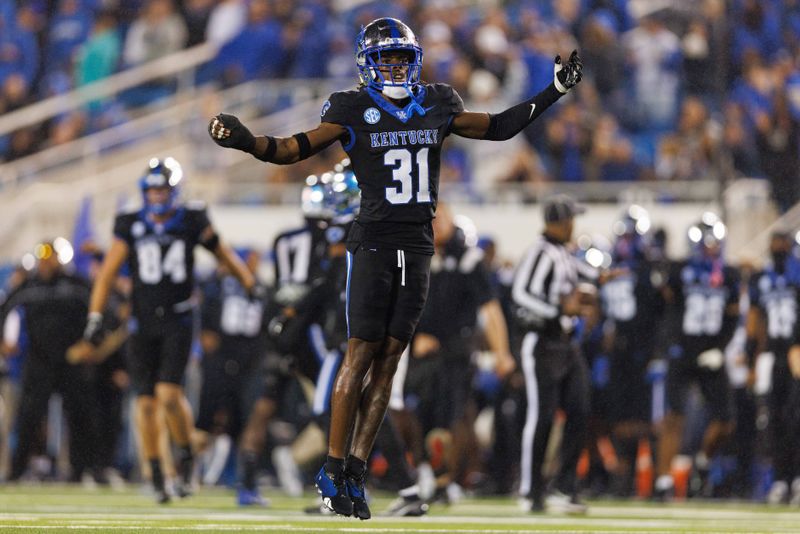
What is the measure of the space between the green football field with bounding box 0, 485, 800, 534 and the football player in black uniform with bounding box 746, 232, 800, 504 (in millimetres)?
754

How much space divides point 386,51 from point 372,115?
29 cm

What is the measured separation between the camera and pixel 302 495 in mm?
13203

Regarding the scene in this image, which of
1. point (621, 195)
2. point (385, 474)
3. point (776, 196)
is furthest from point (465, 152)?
point (385, 474)

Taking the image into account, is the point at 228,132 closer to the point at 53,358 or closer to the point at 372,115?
the point at 372,115

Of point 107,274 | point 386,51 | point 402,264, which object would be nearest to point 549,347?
point 107,274

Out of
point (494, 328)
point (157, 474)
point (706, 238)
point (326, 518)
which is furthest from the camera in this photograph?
point (706, 238)

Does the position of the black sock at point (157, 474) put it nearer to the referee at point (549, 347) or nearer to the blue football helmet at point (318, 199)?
the blue football helmet at point (318, 199)

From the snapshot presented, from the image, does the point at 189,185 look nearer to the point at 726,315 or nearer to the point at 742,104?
the point at 742,104

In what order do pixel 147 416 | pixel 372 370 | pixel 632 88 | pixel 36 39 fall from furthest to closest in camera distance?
pixel 36 39 → pixel 632 88 → pixel 147 416 → pixel 372 370

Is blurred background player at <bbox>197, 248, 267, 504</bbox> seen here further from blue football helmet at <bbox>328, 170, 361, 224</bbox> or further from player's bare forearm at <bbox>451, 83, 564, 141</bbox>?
player's bare forearm at <bbox>451, 83, 564, 141</bbox>

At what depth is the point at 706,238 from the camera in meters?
13.2

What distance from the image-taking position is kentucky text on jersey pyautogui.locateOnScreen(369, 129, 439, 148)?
8.05 m

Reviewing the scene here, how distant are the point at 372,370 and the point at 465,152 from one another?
34.8 feet

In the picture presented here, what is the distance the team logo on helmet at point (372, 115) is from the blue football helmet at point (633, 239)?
6613mm
